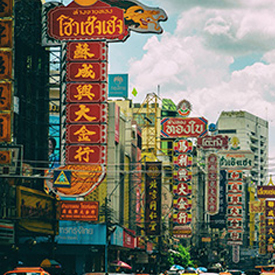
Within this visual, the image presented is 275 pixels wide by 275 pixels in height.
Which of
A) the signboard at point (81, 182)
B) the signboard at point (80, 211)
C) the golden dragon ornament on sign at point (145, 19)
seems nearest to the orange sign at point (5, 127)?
the signboard at point (81, 182)

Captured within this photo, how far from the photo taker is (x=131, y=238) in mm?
71562

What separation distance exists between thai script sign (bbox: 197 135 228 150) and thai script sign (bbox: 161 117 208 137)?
1628cm

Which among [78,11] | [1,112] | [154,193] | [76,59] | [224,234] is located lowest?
[224,234]

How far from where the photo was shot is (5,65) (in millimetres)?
41625

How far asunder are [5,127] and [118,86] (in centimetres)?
9776

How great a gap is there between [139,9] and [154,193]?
76.6 ft

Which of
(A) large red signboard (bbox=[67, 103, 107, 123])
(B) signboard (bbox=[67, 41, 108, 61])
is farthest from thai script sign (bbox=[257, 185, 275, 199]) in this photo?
(A) large red signboard (bbox=[67, 103, 107, 123])

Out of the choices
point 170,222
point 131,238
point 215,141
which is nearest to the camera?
point 131,238

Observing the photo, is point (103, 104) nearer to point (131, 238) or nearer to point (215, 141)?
point (131, 238)

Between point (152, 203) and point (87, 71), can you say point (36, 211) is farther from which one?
point (152, 203)

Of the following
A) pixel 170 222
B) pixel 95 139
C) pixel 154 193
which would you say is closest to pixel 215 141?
pixel 170 222

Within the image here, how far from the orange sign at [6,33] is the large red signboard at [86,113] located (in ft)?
31.4

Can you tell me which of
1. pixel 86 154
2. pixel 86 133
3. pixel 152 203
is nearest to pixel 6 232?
pixel 86 154

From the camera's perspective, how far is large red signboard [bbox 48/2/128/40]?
51.9 m
